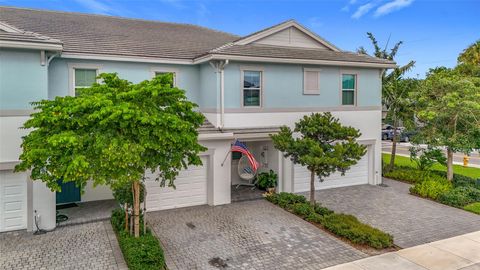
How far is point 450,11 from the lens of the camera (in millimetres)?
22156

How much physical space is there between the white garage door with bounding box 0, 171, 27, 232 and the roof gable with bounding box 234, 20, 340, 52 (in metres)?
9.83

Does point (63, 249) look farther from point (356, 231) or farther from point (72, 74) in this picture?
point (356, 231)

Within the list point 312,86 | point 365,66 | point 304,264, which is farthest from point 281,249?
point 365,66

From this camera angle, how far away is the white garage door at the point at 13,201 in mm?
10664

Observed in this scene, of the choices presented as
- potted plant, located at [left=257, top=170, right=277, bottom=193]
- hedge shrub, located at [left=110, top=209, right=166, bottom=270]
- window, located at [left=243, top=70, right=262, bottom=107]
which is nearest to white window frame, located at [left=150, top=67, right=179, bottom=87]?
window, located at [left=243, top=70, right=262, bottom=107]

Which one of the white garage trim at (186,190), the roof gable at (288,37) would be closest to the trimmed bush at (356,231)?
the white garage trim at (186,190)

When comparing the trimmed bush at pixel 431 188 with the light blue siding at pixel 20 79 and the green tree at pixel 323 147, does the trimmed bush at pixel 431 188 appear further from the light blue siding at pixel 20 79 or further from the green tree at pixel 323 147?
the light blue siding at pixel 20 79

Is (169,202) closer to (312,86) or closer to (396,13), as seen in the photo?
(312,86)

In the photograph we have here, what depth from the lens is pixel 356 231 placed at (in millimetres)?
10289

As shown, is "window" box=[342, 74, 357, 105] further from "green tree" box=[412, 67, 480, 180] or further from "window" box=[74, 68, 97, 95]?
"window" box=[74, 68, 97, 95]

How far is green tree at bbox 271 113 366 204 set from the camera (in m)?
11.4

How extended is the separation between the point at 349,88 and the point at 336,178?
4514 millimetres

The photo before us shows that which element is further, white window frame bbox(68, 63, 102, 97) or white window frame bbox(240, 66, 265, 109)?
white window frame bbox(240, 66, 265, 109)

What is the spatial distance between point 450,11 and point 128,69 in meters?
21.1
